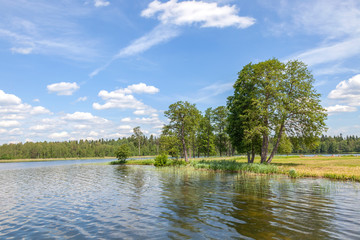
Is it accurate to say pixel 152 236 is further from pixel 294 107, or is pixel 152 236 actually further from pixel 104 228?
pixel 294 107

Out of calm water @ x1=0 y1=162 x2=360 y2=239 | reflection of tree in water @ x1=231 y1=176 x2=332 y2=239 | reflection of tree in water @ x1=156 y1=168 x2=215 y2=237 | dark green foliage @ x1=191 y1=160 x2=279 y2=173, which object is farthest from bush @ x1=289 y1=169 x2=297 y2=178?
reflection of tree in water @ x1=156 y1=168 x2=215 y2=237

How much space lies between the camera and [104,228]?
40.2ft

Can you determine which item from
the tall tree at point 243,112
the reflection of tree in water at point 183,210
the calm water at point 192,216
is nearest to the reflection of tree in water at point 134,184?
the calm water at point 192,216

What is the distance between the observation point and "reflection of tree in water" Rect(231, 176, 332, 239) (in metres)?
10.7

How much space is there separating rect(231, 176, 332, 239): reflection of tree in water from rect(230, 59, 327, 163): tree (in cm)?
2014

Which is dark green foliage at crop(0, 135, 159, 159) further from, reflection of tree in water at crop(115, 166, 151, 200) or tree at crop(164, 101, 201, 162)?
reflection of tree in water at crop(115, 166, 151, 200)

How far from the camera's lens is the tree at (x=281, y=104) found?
130ft

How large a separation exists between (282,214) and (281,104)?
2940 cm

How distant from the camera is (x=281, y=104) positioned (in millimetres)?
39656

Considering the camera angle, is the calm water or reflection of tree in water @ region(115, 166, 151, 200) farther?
reflection of tree in water @ region(115, 166, 151, 200)

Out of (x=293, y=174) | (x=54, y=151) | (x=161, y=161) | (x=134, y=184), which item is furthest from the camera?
(x=54, y=151)

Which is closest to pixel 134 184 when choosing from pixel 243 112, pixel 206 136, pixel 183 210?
pixel 183 210

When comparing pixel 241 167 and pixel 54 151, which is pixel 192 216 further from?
pixel 54 151

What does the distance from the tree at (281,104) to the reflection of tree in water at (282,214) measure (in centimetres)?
2014
